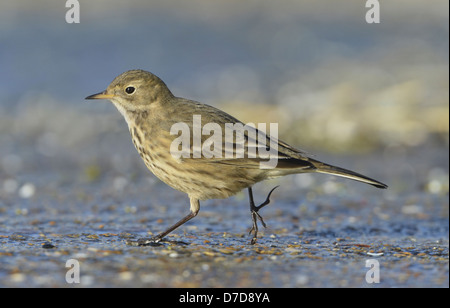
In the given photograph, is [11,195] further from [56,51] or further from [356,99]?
[56,51]

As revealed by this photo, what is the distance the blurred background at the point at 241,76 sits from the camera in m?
13.2

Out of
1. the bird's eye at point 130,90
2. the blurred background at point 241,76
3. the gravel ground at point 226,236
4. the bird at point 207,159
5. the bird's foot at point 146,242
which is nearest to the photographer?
the gravel ground at point 226,236

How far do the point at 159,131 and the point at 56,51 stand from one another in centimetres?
1539

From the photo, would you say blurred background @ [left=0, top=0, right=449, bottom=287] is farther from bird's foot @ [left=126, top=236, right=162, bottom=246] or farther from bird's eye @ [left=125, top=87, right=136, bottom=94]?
bird's eye @ [left=125, top=87, right=136, bottom=94]

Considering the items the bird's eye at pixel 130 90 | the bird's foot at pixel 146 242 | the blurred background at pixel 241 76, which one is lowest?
the bird's foot at pixel 146 242

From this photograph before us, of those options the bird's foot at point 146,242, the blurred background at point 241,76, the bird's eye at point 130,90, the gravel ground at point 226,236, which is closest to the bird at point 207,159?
the bird's foot at point 146,242

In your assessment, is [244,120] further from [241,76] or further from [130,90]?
[130,90]

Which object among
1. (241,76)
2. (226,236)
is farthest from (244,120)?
(226,236)

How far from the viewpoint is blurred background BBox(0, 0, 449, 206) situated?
43.2ft

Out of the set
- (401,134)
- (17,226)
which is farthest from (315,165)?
(401,134)

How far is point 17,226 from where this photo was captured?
317 inches

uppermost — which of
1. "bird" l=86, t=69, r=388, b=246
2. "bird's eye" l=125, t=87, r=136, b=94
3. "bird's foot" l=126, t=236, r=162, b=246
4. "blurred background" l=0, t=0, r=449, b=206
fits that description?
"blurred background" l=0, t=0, r=449, b=206

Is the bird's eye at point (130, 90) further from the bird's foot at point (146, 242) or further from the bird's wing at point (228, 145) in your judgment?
the bird's foot at point (146, 242)

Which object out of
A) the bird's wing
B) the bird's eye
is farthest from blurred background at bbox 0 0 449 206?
the bird's wing
